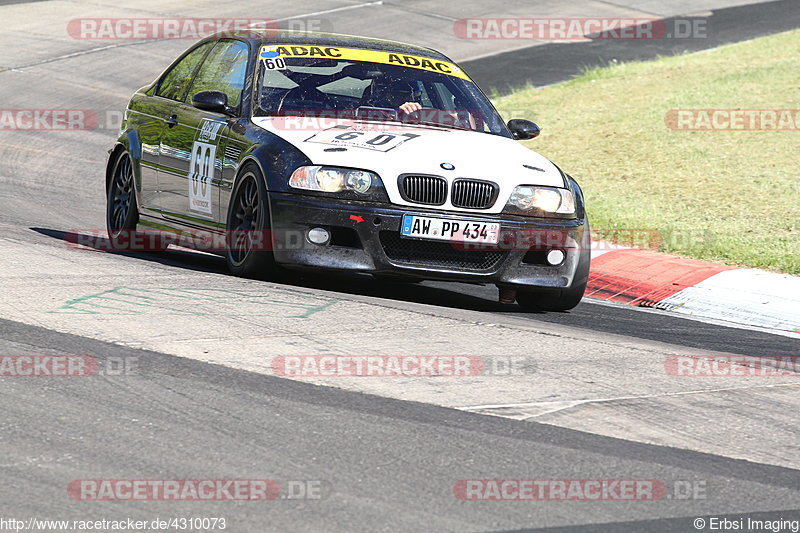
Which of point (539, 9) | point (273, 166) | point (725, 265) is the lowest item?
point (725, 265)

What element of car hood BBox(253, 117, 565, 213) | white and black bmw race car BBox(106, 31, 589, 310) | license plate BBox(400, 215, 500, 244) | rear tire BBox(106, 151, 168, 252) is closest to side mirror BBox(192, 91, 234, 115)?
white and black bmw race car BBox(106, 31, 589, 310)

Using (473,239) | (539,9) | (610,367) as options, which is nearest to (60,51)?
(539,9)

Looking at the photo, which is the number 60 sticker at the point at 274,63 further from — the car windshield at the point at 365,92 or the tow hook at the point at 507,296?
the tow hook at the point at 507,296

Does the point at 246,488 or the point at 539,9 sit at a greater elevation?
the point at 539,9

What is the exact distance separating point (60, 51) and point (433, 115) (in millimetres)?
14365

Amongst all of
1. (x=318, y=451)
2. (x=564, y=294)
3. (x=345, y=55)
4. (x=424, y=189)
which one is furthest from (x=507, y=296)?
(x=318, y=451)

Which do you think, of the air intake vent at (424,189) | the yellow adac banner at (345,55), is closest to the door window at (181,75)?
the yellow adac banner at (345,55)

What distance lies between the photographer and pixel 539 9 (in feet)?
91.3

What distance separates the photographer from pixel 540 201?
7.96 meters

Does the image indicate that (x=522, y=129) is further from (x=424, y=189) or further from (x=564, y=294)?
(x=424, y=189)

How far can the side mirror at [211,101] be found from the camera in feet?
27.8

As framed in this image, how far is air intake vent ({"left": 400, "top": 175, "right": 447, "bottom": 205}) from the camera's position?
772 cm

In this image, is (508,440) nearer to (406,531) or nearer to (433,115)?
(406,531)

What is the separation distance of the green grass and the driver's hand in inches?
116
